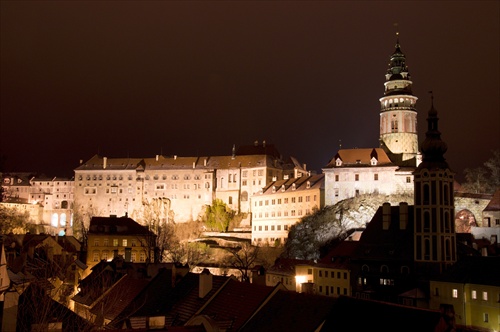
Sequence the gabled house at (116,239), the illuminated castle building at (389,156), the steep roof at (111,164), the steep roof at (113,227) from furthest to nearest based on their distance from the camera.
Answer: the steep roof at (111,164) < the illuminated castle building at (389,156) < the steep roof at (113,227) < the gabled house at (116,239)

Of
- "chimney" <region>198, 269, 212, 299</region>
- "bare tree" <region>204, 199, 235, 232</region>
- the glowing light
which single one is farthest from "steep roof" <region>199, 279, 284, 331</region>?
"bare tree" <region>204, 199, 235, 232</region>

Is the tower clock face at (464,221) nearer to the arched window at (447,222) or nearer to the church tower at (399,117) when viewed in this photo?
the church tower at (399,117)

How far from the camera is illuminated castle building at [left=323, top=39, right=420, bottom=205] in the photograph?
91875 millimetres

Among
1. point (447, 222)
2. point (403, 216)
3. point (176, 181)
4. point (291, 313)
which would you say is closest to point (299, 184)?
point (176, 181)

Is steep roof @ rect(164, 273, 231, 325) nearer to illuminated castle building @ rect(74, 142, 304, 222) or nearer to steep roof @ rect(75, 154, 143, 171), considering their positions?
illuminated castle building @ rect(74, 142, 304, 222)

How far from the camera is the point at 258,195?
367ft

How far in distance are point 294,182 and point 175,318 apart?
82.3 meters

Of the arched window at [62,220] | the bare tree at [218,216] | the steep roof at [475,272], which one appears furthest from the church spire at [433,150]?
the arched window at [62,220]

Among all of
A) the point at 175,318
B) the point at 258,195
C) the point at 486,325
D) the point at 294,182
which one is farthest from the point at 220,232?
the point at 175,318

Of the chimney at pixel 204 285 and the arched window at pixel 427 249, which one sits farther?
the arched window at pixel 427 249

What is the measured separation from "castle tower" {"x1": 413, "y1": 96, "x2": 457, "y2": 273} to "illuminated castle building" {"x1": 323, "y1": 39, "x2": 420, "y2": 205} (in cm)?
3145

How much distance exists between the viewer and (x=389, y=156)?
97.6 meters

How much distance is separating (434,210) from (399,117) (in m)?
44.4

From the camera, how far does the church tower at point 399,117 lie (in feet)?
321
